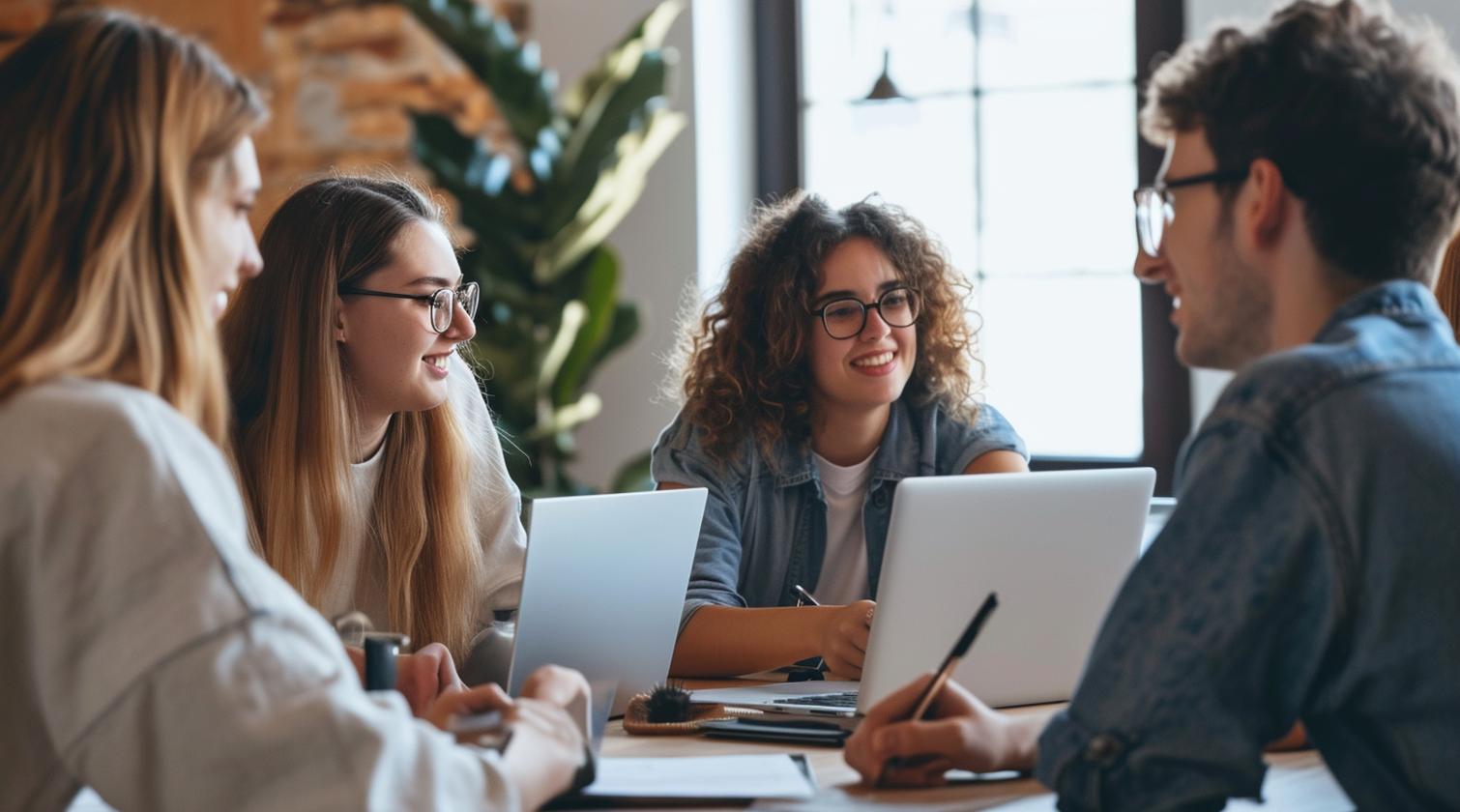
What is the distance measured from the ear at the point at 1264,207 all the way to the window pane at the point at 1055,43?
8.29 feet

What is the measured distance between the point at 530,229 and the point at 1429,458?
114 inches

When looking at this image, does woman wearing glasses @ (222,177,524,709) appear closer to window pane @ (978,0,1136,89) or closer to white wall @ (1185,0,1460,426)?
white wall @ (1185,0,1460,426)

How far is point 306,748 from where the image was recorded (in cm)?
102

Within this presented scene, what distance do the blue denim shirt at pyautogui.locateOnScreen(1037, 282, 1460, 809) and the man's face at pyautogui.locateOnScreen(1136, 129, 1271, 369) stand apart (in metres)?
0.13

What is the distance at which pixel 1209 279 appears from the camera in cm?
130

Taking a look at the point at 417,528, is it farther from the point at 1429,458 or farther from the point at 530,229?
the point at 530,229

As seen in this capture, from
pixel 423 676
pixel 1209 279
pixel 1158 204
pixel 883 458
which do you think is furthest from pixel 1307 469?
pixel 883 458

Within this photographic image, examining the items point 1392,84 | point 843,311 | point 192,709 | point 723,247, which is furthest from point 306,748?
point 723,247

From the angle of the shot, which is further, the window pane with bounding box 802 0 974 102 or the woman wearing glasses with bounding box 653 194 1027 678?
the window pane with bounding box 802 0 974 102

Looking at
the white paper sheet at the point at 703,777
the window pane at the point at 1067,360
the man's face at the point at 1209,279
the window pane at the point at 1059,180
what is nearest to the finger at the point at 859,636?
the white paper sheet at the point at 703,777

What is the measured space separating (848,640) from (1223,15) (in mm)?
2097

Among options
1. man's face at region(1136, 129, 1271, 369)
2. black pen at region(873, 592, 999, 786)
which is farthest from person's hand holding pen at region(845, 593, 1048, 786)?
man's face at region(1136, 129, 1271, 369)

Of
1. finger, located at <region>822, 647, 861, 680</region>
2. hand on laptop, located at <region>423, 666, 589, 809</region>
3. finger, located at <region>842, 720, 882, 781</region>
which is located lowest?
finger, located at <region>822, 647, 861, 680</region>

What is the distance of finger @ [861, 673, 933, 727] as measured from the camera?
55.0 inches
